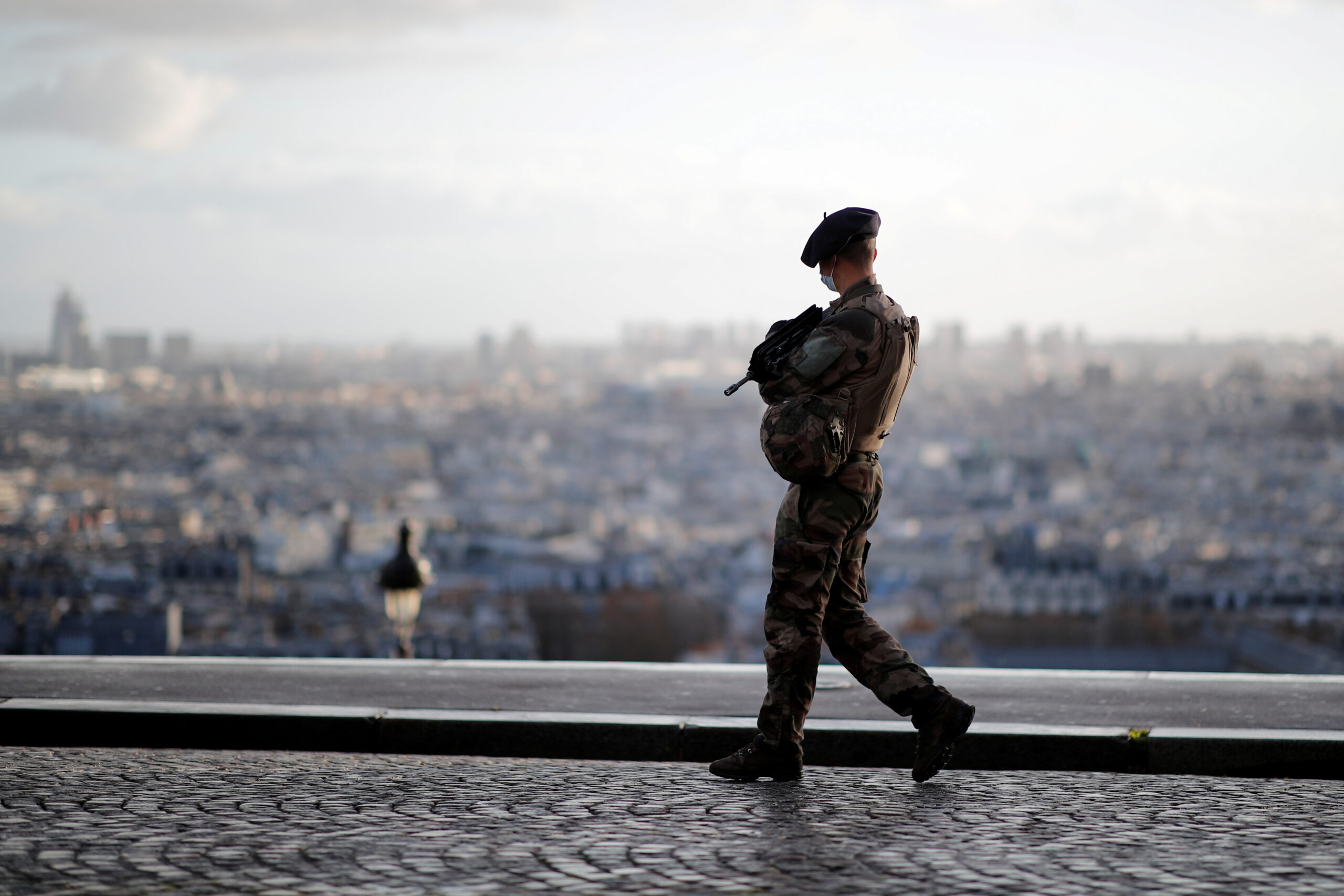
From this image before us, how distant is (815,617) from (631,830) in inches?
36.2

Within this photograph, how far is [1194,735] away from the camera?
216 inches

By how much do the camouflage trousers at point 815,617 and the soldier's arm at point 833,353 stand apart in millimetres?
264

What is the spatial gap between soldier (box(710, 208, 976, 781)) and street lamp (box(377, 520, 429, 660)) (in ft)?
21.0

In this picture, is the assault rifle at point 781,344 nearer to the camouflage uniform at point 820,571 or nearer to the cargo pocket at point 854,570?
the camouflage uniform at point 820,571

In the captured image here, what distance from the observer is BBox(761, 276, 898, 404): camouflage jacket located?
4.88 m

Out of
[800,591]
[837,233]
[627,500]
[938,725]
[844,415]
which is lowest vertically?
[938,725]

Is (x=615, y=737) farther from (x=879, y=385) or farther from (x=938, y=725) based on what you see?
(x=879, y=385)

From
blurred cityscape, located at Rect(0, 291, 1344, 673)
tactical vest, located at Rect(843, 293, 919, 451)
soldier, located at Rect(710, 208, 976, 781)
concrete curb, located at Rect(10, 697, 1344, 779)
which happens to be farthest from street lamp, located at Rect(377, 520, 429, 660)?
blurred cityscape, located at Rect(0, 291, 1344, 673)

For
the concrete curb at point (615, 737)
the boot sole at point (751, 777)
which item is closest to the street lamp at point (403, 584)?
the concrete curb at point (615, 737)

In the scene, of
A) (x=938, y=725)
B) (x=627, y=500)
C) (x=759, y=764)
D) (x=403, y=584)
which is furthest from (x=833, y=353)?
(x=627, y=500)

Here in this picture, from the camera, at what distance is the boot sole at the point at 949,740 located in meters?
4.86

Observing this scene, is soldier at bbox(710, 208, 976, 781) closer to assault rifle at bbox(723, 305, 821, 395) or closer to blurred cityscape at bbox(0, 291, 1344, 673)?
assault rifle at bbox(723, 305, 821, 395)

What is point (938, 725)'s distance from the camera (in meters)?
4.89

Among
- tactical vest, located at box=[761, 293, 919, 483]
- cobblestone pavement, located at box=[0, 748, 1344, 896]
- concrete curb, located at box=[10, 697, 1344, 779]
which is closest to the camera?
cobblestone pavement, located at box=[0, 748, 1344, 896]
